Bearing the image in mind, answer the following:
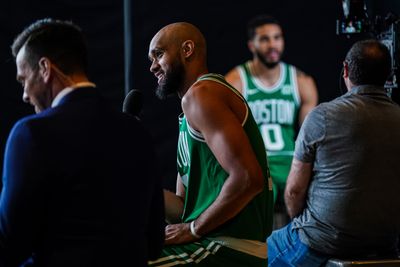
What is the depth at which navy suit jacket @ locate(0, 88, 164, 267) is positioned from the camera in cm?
182

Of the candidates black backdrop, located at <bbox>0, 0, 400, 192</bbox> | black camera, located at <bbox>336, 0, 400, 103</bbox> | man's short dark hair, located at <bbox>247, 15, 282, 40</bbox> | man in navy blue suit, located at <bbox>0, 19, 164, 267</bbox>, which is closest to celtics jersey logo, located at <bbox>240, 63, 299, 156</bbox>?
black backdrop, located at <bbox>0, 0, 400, 192</bbox>

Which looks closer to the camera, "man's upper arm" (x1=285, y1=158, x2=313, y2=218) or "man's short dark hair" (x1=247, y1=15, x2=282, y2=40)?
"man's upper arm" (x1=285, y1=158, x2=313, y2=218)

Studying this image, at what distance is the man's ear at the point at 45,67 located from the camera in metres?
1.94

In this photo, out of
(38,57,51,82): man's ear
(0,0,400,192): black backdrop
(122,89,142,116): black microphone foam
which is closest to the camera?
(38,57,51,82): man's ear

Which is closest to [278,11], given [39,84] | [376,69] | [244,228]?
[376,69]

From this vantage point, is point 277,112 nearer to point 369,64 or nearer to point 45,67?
point 369,64

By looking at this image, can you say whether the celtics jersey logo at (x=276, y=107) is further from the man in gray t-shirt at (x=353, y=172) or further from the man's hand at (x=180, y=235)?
the man's hand at (x=180, y=235)

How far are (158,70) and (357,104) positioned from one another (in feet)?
2.69

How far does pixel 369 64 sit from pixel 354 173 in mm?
466

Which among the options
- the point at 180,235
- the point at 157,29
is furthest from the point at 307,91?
the point at 180,235

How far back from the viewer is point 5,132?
5293 millimetres

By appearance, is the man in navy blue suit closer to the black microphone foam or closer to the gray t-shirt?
the black microphone foam

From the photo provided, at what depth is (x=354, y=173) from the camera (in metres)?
2.97

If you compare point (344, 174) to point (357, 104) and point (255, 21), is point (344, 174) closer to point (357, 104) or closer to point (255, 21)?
point (357, 104)
